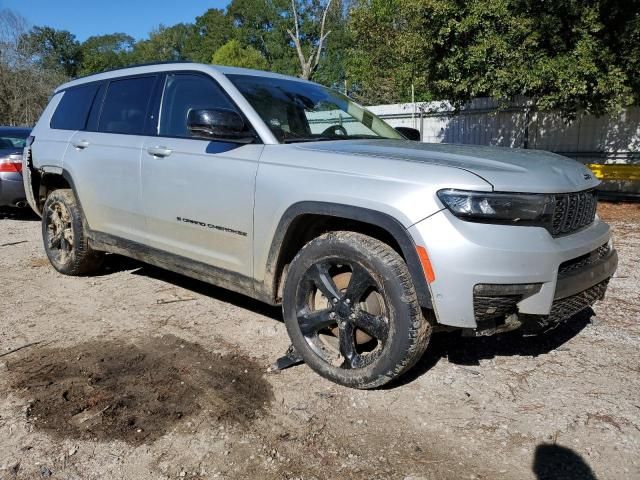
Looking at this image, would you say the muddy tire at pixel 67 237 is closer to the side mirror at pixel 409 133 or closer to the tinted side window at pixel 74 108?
the tinted side window at pixel 74 108

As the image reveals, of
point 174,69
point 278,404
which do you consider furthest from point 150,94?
point 278,404

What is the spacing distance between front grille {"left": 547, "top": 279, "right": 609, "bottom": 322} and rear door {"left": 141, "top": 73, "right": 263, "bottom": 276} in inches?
68.8

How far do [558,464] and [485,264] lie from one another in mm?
933

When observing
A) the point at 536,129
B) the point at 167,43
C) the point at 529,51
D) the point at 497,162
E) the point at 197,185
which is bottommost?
the point at 197,185

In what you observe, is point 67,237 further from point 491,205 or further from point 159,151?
point 491,205

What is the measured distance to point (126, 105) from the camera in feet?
14.2

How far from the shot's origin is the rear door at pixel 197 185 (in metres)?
3.26

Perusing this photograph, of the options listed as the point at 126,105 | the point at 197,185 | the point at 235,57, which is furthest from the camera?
the point at 235,57

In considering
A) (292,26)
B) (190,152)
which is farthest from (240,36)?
(190,152)

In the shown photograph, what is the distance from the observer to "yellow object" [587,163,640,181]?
34.5ft

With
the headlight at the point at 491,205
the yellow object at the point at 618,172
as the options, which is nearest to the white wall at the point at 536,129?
the yellow object at the point at 618,172

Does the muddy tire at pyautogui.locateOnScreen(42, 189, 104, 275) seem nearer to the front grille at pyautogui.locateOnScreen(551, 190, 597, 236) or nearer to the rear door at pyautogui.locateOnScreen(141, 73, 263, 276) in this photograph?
the rear door at pyautogui.locateOnScreen(141, 73, 263, 276)

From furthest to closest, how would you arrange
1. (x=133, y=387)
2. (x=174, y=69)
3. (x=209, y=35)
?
(x=209, y=35)
(x=174, y=69)
(x=133, y=387)

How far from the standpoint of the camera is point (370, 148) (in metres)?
3.09
